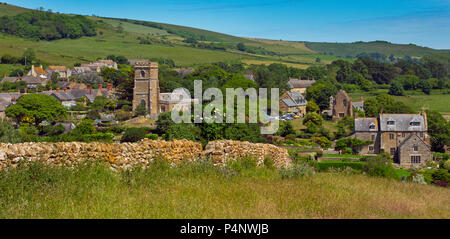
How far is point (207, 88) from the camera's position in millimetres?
77688

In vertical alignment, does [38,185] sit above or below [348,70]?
below

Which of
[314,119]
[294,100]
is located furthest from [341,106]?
[314,119]

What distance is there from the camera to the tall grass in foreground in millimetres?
9219

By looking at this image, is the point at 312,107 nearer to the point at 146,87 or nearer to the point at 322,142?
the point at 322,142

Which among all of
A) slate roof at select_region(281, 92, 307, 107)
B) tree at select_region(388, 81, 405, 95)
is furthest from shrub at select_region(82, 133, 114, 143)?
tree at select_region(388, 81, 405, 95)

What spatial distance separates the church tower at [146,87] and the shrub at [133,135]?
20287 mm

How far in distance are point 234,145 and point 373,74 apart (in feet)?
452

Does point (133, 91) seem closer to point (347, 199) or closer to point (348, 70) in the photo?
point (347, 199)

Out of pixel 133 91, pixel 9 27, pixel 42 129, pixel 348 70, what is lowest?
pixel 42 129

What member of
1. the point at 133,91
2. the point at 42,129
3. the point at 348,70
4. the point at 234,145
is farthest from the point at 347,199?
the point at 348,70

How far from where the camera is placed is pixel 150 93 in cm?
7356

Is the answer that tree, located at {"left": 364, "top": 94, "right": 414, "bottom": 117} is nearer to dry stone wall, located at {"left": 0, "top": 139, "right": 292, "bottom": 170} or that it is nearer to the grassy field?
the grassy field

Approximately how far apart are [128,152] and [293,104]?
72.6m

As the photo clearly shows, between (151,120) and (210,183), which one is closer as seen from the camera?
(210,183)
